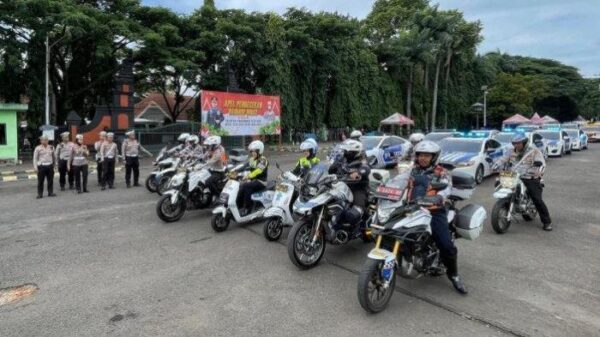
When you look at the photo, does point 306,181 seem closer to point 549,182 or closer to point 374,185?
point 374,185

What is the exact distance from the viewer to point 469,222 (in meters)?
4.81

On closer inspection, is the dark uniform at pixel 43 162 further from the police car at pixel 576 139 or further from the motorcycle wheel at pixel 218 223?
the police car at pixel 576 139

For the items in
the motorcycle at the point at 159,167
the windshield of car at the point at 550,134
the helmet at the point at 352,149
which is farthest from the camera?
the windshield of car at the point at 550,134

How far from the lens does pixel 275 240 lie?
6727 millimetres

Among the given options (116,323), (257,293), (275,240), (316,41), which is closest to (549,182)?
(275,240)

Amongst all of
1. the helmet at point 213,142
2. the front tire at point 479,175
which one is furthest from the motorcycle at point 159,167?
the front tire at point 479,175

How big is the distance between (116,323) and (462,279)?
377cm

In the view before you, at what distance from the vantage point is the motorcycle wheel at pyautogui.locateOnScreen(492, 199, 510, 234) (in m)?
7.00

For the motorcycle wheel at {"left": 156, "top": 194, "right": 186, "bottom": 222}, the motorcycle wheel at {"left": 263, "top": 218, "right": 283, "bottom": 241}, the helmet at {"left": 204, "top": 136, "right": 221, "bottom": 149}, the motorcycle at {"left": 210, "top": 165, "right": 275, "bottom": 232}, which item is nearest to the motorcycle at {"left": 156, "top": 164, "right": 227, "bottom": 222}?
the motorcycle wheel at {"left": 156, "top": 194, "right": 186, "bottom": 222}

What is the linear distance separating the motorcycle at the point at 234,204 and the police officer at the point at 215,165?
940 mm

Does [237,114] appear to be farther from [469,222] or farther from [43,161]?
[469,222]

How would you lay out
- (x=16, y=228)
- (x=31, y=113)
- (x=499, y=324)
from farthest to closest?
1. (x=31, y=113)
2. (x=16, y=228)
3. (x=499, y=324)

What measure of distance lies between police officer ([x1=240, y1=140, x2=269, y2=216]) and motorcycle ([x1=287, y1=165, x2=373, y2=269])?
5.95 feet

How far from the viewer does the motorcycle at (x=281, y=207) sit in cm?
639
